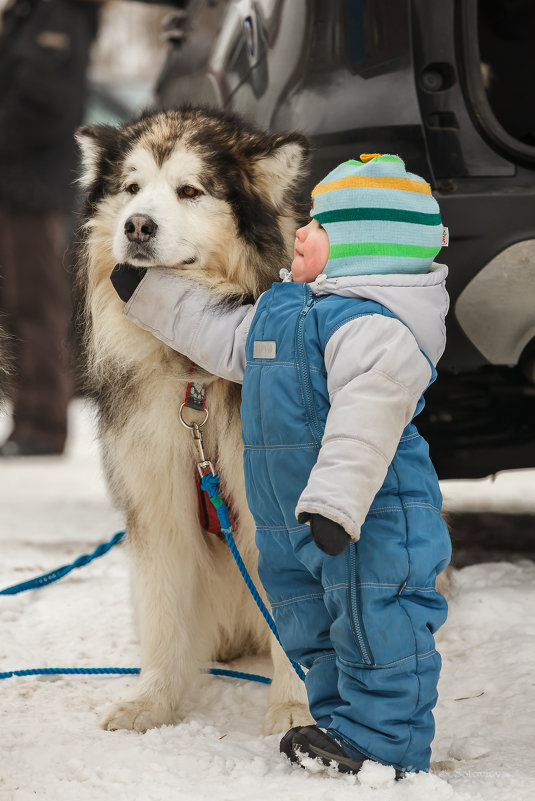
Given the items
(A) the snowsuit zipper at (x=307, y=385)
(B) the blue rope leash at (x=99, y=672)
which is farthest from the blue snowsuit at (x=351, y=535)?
(B) the blue rope leash at (x=99, y=672)

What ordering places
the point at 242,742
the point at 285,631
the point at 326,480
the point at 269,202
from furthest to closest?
the point at 269,202 → the point at 242,742 → the point at 285,631 → the point at 326,480

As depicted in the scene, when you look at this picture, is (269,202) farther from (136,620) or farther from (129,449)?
(136,620)

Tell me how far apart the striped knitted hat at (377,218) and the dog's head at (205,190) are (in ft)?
1.65

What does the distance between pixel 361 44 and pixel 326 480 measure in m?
1.68

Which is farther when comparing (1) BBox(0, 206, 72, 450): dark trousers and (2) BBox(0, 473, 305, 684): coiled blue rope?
(1) BBox(0, 206, 72, 450): dark trousers

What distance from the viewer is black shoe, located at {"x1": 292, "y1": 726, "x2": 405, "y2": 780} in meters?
1.84

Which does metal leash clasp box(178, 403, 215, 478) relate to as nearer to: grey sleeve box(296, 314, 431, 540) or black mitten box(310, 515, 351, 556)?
grey sleeve box(296, 314, 431, 540)

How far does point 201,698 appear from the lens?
2637 millimetres

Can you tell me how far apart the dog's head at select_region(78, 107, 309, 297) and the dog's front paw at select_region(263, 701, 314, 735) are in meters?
1.10

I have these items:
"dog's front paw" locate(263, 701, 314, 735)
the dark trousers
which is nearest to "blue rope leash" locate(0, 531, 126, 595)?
"dog's front paw" locate(263, 701, 314, 735)

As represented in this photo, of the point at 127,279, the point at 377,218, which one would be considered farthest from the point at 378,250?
the point at 127,279

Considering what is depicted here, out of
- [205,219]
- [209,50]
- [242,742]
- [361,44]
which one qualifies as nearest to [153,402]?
[205,219]

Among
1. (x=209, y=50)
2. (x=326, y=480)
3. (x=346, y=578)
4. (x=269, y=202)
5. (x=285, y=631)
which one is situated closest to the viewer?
(x=326, y=480)

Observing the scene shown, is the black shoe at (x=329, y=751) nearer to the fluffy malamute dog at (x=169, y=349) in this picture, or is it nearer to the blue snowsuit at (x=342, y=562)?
the blue snowsuit at (x=342, y=562)
